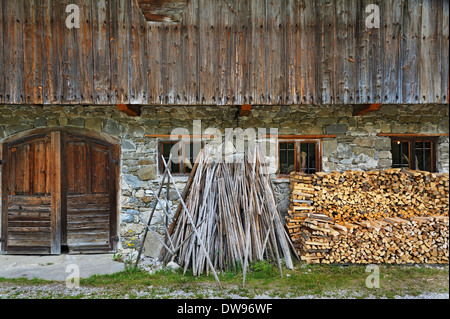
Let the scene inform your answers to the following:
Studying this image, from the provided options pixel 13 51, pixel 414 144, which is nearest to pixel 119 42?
pixel 13 51

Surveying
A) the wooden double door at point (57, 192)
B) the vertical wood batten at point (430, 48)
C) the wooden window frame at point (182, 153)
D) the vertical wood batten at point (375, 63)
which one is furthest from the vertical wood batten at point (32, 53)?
the vertical wood batten at point (430, 48)

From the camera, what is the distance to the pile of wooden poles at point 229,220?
454 cm

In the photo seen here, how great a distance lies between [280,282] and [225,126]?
10.5 feet

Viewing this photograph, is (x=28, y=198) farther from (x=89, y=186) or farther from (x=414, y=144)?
(x=414, y=144)

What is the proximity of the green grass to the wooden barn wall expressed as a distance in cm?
309

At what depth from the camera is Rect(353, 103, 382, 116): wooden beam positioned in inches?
194

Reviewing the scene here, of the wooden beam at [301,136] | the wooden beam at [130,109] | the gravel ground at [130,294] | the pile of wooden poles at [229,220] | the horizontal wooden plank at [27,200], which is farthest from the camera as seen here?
the wooden beam at [301,136]

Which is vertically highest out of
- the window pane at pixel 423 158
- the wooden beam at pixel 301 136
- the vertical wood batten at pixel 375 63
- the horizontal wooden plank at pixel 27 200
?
the vertical wood batten at pixel 375 63

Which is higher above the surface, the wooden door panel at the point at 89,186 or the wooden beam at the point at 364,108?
the wooden beam at the point at 364,108

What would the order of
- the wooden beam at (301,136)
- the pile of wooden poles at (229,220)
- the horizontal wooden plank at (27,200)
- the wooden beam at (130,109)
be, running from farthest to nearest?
1. the wooden beam at (301,136)
2. the horizontal wooden plank at (27,200)
3. the wooden beam at (130,109)
4. the pile of wooden poles at (229,220)

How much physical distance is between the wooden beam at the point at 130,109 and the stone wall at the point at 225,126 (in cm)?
19

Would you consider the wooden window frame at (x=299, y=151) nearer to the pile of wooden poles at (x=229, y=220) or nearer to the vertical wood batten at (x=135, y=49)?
the pile of wooden poles at (x=229, y=220)
